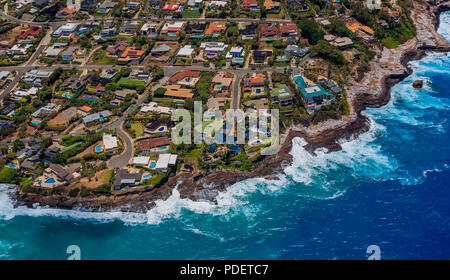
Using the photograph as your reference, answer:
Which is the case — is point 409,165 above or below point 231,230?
above

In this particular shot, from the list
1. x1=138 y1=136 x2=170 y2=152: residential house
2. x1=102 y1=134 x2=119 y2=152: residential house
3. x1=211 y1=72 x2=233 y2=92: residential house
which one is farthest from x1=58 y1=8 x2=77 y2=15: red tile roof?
x1=138 y1=136 x2=170 y2=152: residential house

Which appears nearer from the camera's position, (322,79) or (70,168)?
(70,168)

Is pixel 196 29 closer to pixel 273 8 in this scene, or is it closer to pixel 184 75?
pixel 184 75

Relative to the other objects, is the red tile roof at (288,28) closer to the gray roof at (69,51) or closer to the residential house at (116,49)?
the residential house at (116,49)

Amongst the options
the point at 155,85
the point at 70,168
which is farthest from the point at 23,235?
the point at 155,85
